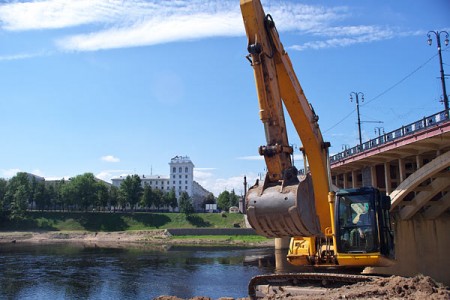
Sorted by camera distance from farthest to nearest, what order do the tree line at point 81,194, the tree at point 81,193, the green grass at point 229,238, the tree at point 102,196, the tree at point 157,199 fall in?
the tree at point 157,199
the tree at point 102,196
the tree at point 81,193
the tree line at point 81,194
the green grass at point 229,238

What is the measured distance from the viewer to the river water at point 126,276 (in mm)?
28562

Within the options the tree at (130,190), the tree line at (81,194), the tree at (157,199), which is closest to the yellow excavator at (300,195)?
the tree line at (81,194)

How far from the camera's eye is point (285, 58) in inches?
512

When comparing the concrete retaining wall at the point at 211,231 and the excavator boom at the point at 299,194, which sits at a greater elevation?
the excavator boom at the point at 299,194

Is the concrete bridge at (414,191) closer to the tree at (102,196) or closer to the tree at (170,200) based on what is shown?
the tree at (102,196)

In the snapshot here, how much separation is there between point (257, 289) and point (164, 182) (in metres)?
154

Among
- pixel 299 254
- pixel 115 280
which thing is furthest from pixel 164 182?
pixel 299 254

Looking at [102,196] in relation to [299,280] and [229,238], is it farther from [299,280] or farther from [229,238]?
[299,280]

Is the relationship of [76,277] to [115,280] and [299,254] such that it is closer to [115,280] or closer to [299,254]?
[115,280]

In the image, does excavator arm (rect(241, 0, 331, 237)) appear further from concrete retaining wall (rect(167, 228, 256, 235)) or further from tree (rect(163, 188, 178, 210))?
tree (rect(163, 188, 178, 210))

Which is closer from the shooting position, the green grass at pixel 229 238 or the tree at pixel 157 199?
the green grass at pixel 229 238

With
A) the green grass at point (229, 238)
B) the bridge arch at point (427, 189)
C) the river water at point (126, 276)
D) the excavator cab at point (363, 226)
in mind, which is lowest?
the river water at point (126, 276)

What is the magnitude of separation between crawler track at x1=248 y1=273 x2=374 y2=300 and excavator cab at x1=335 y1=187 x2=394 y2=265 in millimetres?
798

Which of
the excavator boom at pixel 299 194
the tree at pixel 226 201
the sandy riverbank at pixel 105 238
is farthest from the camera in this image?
the tree at pixel 226 201
